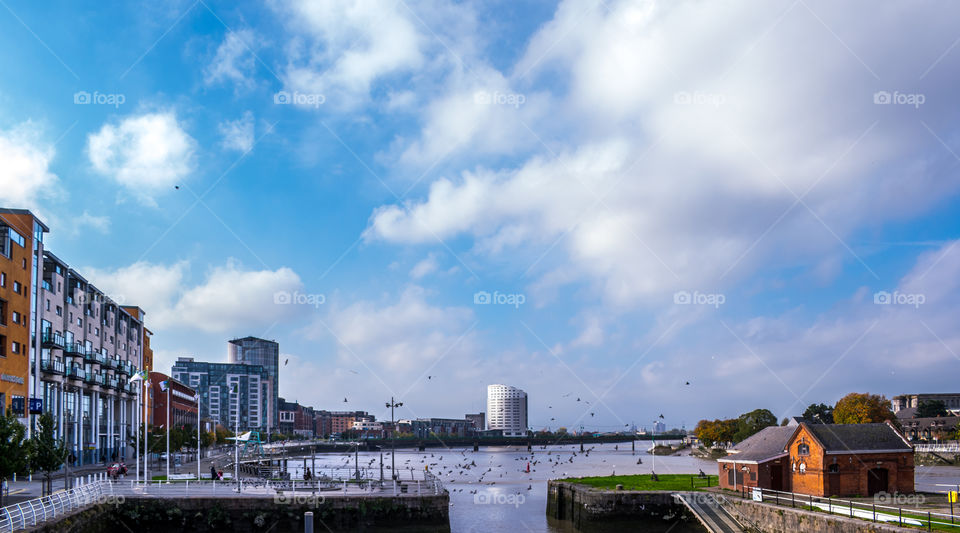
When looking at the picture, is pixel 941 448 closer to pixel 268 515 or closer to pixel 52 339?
pixel 268 515

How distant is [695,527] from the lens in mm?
54750

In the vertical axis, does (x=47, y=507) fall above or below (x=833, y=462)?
below

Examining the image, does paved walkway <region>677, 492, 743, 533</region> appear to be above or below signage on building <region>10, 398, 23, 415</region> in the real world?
below

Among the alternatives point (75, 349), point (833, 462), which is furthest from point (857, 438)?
point (75, 349)

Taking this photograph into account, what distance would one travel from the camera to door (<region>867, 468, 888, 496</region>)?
5131 cm

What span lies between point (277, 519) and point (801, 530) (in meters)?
32.2

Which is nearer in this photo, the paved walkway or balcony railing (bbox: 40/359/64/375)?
the paved walkway

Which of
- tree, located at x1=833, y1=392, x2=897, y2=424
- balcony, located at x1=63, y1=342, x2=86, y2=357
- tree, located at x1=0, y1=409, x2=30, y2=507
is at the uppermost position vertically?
balcony, located at x1=63, y1=342, x2=86, y2=357

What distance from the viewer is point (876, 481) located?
51.6 meters

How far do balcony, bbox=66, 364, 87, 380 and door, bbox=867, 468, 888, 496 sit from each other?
8423cm

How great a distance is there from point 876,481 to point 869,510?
43.0 ft

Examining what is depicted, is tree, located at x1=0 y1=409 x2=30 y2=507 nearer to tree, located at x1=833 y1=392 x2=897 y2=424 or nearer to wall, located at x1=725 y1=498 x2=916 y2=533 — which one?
wall, located at x1=725 y1=498 x2=916 y2=533

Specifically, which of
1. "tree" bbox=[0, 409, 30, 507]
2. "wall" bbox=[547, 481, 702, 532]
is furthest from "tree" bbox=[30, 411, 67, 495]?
"wall" bbox=[547, 481, 702, 532]

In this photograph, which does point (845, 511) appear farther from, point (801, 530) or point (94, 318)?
point (94, 318)
